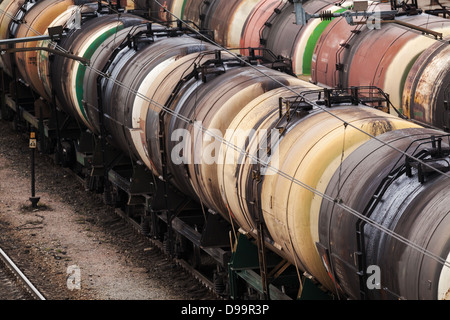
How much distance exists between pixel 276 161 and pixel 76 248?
9.57 m

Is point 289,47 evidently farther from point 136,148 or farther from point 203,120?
point 203,120

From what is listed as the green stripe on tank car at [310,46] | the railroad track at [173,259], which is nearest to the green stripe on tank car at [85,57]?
the railroad track at [173,259]

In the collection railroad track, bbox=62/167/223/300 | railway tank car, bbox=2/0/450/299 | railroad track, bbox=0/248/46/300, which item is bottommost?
railroad track, bbox=0/248/46/300

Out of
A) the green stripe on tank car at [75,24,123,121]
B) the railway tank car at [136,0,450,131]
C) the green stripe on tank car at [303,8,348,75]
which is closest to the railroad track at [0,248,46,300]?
the green stripe on tank car at [75,24,123,121]

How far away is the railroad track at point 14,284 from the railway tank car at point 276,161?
10.4 ft

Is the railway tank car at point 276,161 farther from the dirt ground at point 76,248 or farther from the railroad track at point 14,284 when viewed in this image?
the railroad track at point 14,284

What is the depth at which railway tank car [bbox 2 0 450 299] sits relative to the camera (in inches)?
436

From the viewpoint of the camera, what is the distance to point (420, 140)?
1205cm

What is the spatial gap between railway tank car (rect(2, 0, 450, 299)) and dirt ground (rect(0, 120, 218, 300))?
1.15 metres

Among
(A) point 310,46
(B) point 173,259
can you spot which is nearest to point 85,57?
(A) point 310,46

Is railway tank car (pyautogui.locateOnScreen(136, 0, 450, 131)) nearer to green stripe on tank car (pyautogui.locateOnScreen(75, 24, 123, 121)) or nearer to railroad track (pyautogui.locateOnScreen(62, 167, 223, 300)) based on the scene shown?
green stripe on tank car (pyautogui.locateOnScreen(75, 24, 123, 121))

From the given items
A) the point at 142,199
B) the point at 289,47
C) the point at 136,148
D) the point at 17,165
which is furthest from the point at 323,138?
the point at 17,165
